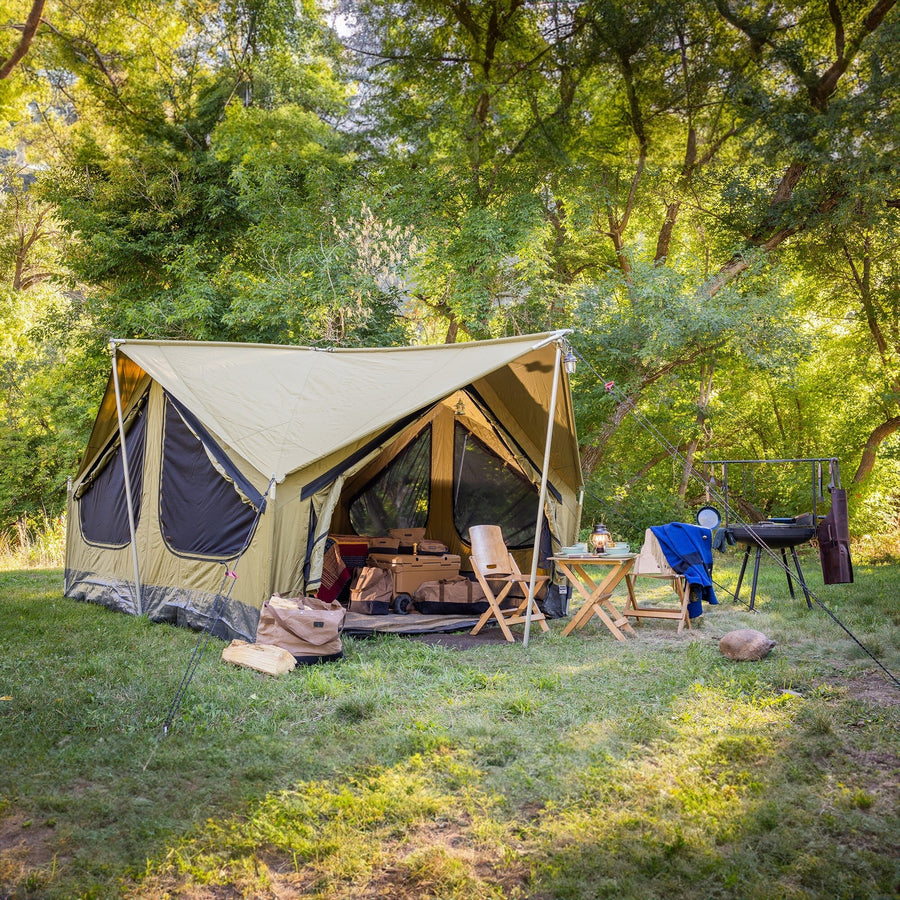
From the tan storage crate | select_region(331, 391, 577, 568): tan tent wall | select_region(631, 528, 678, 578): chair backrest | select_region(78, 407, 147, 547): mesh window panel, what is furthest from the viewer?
select_region(331, 391, 577, 568): tan tent wall

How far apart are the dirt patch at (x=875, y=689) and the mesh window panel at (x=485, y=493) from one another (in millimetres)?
3365

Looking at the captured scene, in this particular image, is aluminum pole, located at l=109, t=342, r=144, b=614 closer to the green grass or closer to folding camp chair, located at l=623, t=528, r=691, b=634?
the green grass

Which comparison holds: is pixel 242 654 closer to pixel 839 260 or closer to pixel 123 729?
pixel 123 729

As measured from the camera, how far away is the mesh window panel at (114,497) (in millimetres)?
5953

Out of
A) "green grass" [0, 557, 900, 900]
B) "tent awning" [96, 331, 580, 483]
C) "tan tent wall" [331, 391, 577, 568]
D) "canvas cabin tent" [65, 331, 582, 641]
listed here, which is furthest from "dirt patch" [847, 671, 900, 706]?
"tan tent wall" [331, 391, 577, 568]

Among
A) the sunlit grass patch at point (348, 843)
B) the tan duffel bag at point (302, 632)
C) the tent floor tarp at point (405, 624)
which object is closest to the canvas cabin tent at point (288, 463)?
the tan duffel bag at point (302, 632)

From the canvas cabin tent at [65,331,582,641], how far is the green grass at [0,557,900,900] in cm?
92

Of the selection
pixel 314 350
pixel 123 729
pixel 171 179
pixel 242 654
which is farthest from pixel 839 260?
pixel 123 729

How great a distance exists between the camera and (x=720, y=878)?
2.08m

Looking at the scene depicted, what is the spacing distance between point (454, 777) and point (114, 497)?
14.6 feet

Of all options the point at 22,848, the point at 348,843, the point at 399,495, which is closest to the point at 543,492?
the point at 399,495

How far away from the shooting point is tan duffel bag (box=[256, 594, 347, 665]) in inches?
167

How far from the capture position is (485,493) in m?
7.09

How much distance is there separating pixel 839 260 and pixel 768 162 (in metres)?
2.25
